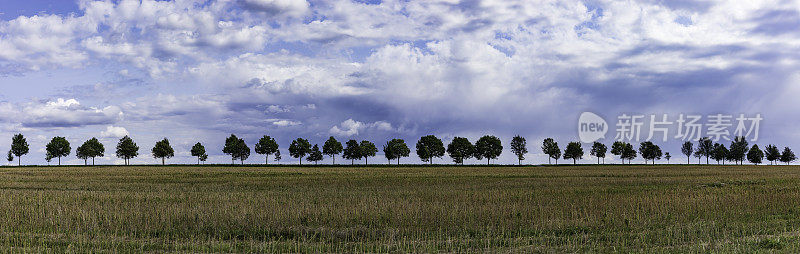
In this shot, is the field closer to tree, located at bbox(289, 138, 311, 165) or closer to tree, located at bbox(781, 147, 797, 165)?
tree, located at bbox(289, 138, 311, 165)

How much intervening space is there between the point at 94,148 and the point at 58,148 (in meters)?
7.71

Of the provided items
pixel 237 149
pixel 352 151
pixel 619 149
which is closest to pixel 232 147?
pixel 237 149

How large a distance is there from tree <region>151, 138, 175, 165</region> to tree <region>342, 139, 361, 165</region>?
43438 mm

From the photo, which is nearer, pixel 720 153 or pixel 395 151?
pixel 395 151

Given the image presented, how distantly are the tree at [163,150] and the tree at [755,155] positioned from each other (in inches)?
6660

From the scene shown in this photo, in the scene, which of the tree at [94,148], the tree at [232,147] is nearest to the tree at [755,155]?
the tree at [232,147]

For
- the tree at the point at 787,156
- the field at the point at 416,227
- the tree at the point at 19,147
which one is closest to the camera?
the field at the point at 416,227

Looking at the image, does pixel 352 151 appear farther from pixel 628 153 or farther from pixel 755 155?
pixel 755 155

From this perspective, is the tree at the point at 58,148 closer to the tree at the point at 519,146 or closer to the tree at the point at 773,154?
the tree at the point at 519,146

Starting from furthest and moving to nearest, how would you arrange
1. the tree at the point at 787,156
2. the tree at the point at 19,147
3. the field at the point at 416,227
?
the tree at the point at 787,156
the tree at the point at 19,147
the field at the point at 416,227

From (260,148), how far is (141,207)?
120936 mm

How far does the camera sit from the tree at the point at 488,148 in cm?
13912

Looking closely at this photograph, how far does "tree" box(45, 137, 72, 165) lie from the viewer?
131 meters

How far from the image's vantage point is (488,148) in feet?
460
